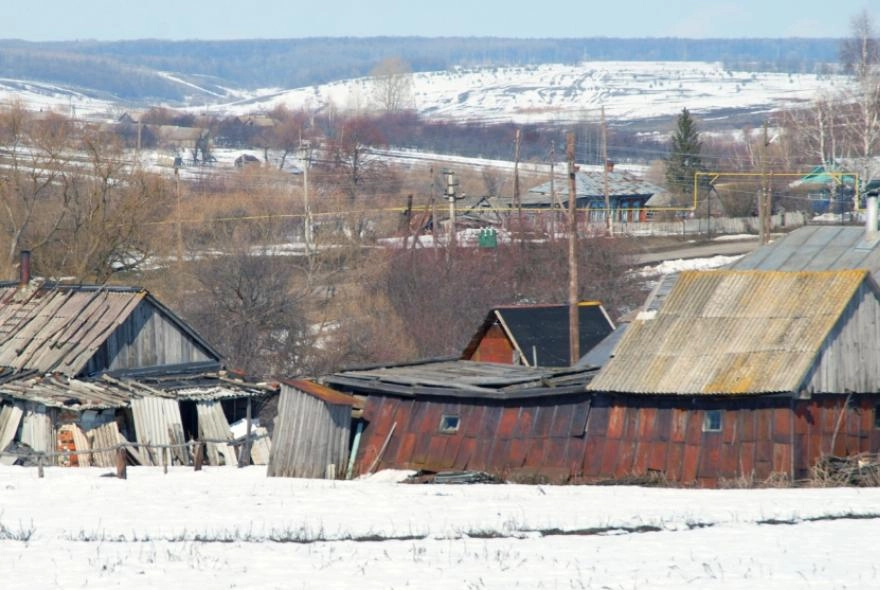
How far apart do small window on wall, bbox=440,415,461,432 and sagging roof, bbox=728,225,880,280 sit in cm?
853

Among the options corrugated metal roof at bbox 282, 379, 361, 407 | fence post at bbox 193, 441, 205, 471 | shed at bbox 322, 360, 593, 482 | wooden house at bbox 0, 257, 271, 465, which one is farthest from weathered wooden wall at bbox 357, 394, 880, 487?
wooden house at bbox 0, 257, 271, 465

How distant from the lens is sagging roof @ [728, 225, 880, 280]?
30703 millimetres

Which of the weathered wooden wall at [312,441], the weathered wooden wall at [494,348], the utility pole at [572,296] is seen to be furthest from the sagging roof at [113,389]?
the utility pole at [572,296]

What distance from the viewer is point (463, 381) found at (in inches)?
1166

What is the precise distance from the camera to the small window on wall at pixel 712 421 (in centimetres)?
2566

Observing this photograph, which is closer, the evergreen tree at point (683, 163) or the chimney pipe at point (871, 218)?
the chimney pipe at point (871, 218)

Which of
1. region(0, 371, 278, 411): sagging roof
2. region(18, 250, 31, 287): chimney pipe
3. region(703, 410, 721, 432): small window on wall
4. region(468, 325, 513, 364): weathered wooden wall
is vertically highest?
region(18, 250, 31, 287): chimney pipe

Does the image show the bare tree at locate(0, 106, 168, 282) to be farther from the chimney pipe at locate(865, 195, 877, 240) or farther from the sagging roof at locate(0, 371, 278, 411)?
the chimney pipe at locate(865, 195, 877, 240)

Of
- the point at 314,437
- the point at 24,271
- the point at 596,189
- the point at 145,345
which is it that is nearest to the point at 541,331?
the point at 314,437

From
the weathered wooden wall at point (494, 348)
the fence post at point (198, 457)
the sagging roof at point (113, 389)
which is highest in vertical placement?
the weathered wooden wall at point (494, 348)

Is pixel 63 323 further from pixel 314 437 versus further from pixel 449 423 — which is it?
pixel 449 423

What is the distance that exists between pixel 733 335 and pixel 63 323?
18.2 metres

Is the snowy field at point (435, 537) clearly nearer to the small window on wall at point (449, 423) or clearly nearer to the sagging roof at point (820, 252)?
the small window on wall at point (449, 423)

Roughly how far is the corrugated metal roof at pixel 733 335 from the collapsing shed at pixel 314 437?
5655 mm
